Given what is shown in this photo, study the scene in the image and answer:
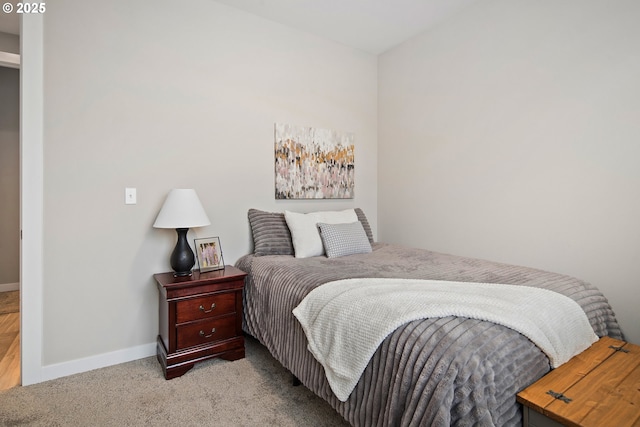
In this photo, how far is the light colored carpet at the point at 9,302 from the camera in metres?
3.18

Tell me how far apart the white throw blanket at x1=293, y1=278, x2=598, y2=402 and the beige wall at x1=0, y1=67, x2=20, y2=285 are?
4.19m

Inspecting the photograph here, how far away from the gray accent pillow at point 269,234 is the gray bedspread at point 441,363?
704 mm

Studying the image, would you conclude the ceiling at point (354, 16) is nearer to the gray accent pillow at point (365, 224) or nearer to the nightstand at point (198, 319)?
the gray accent pillow at point (365, 224)

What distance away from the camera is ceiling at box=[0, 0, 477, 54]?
8.68 ft

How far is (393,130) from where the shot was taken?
136 inches

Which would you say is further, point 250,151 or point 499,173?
point 250,151

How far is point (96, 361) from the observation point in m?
2.19

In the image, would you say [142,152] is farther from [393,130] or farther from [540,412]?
[540,412]

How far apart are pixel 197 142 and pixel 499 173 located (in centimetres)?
239

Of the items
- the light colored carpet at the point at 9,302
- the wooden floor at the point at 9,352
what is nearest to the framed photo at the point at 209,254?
the wooden floor at the point at 9,352

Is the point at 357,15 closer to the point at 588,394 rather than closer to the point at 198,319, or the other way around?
the point at 198,319

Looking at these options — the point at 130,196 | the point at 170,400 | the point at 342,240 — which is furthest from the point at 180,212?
the point at 342,240

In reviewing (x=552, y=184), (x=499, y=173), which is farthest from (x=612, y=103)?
(x=499, y=173)

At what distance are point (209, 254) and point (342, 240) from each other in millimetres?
1050
